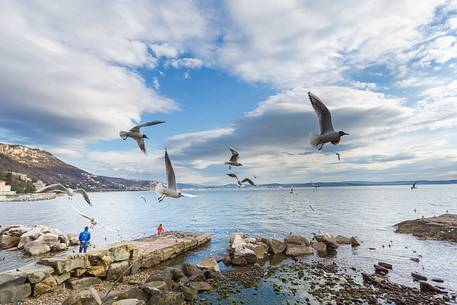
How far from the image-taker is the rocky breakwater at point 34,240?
27312mm

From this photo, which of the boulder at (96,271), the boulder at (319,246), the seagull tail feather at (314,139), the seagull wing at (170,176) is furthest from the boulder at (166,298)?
the boulder at (319,246)

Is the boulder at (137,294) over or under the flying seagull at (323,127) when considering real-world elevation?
under

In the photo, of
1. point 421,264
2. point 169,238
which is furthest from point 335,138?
point 169,238

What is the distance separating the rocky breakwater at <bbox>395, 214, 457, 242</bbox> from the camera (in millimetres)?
32531

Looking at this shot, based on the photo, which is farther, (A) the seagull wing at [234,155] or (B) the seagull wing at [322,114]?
(A) the seagull wing at [234,155]

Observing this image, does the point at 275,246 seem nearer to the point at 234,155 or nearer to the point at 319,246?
the point at 319,246

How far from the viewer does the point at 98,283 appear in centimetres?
1688

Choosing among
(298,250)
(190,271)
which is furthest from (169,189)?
(298,250)

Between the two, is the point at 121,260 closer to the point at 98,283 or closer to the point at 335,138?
the point at 98,283

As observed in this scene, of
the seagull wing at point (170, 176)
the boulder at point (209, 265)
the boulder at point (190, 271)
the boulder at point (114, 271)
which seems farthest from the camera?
the boulder at point (209, 265)

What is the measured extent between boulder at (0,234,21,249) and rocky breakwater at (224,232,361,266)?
23.3 metres

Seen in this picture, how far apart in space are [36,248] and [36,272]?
15.1m

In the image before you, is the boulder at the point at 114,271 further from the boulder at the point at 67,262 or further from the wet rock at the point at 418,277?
the wet rock at the point at 418,277

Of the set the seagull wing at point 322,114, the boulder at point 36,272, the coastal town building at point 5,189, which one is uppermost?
the seagull wing at point 322,114
